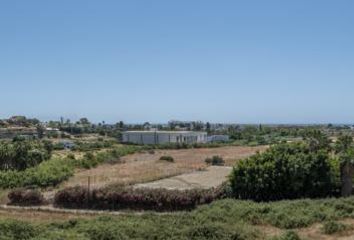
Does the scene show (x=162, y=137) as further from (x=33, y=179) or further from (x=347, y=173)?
(x=347, y=173)

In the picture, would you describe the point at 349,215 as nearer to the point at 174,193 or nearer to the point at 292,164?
the point at 292,164

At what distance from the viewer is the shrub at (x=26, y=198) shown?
98.8 ft

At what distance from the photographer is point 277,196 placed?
26.6 metres

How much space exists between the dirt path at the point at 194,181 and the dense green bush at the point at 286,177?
8157 millimetres

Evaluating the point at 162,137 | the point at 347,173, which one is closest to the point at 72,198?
the point at 347,173

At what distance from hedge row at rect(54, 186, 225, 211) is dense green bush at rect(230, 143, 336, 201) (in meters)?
1.64

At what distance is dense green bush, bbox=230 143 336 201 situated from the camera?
26.2 meters

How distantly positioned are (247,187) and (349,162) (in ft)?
16.0

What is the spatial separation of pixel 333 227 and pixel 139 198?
40.0ft

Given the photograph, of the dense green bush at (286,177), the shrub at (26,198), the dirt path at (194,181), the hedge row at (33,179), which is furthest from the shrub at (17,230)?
the hedge row at (33,179)

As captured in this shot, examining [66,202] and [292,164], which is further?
[66,202]

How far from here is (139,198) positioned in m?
27.4

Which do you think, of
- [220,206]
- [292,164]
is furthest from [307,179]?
[220,206]

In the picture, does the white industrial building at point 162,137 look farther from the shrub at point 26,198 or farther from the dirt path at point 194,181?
the shrub at point 26,198
